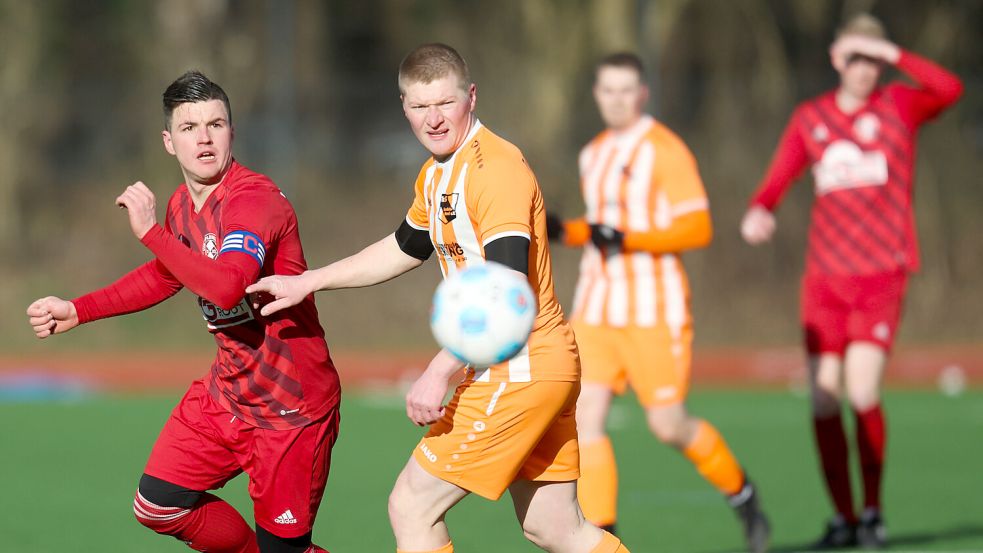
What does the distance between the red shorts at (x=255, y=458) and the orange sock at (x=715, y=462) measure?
2.12 m

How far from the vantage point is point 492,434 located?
4059mm

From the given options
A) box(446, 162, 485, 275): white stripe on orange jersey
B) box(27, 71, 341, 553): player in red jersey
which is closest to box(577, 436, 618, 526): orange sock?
box(27, 71, 341, 553): player in red jersey

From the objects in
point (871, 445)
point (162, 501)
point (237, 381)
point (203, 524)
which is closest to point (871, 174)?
point (871, 445)

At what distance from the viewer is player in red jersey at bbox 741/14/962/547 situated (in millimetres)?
6574

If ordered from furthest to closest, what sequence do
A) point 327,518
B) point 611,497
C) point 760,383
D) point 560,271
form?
point 560,271
point 760,383
point 327,518
point 611,497

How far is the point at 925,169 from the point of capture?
16234 mm

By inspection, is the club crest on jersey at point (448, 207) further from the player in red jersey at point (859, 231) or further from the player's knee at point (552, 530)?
the player in red jersey at point (859, 231)

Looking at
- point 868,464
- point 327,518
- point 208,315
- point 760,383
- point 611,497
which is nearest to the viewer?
point 208,315

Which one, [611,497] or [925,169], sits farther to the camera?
[925,169]

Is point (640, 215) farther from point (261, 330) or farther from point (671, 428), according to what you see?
point (261, 330)

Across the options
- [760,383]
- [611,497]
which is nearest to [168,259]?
[611,497]

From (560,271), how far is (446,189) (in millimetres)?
11957

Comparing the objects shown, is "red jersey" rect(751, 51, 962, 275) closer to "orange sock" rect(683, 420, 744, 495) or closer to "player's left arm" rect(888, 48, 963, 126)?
"player's left arm" rect(888, 48, 963, 126)

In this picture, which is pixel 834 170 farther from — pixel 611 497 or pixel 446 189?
pixel 446 189
